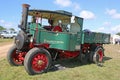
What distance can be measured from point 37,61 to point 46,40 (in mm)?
1042

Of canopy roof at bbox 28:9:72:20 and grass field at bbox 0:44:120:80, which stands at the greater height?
canopy roof at bbox 28:9:72:20

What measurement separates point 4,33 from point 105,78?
38898 millimetres

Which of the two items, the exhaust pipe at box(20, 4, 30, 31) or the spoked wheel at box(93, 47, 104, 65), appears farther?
the spoked wheel at box(93, 47, 104, 65)

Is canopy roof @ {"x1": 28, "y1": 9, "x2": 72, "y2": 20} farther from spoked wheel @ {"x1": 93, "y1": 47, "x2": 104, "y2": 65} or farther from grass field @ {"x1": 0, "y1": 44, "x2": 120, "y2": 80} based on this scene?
spoked wheel @ {"x1": 93, "y1": 47, "x2": 104, "y2": 65}

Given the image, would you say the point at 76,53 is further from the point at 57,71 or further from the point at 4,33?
the point at 4,33

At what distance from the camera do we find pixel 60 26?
1073 cm

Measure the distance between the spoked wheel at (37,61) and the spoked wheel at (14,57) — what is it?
57.3 inches

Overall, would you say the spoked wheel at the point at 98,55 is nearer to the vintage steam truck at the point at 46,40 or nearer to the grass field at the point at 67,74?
the vintage steam truck at the point at 46,40

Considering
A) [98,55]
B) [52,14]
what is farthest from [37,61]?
[98,55]

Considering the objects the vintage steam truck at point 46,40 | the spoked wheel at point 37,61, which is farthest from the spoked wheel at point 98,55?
the spoked wheel at point 37,61

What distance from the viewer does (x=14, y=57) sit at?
10.7 meters

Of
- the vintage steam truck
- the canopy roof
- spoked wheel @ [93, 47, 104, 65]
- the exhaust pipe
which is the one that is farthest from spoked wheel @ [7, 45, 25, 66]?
spoked wheel @ [93, 47, 104, 65]

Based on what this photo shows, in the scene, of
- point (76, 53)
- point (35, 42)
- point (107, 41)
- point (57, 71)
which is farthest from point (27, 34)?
point (107, 41)

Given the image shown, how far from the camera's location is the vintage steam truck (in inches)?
361
